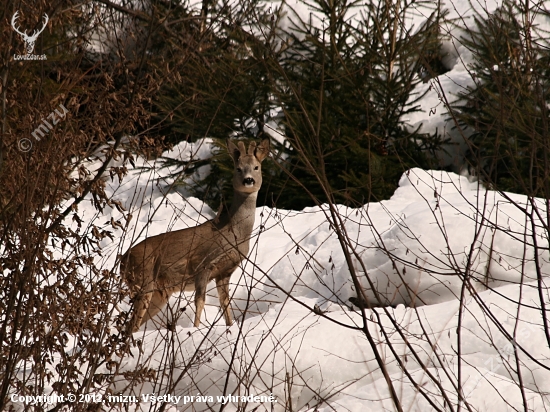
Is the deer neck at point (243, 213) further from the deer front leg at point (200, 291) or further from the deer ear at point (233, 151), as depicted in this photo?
the deer front leg at point (200, 291)

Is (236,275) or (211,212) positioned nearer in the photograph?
(236,275)

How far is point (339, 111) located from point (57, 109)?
7.65 meters

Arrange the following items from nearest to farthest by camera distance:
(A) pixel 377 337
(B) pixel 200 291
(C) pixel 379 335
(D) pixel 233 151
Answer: (A) pixel 377 337 → (C) pixel 379 335 → (B) pixel 200 291 → (D) pixel 233 151

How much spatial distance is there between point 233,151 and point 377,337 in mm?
3407

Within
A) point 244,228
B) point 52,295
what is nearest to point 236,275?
point 244,228

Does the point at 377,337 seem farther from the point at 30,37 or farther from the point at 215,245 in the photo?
the point at 215,245

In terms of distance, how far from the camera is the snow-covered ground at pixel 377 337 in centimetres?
304

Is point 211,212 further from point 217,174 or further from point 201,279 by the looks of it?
point 201,279

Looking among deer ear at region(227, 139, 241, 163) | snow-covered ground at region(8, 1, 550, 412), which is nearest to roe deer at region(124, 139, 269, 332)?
deer ear at region(227, 139, 241, 163)

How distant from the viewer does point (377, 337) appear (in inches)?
155

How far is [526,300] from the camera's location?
17.6 feet

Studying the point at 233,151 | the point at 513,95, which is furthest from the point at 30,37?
the point at 233,151

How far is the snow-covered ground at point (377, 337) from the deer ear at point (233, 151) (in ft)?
4.15

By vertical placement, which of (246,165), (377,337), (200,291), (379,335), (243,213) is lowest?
(377,337)
